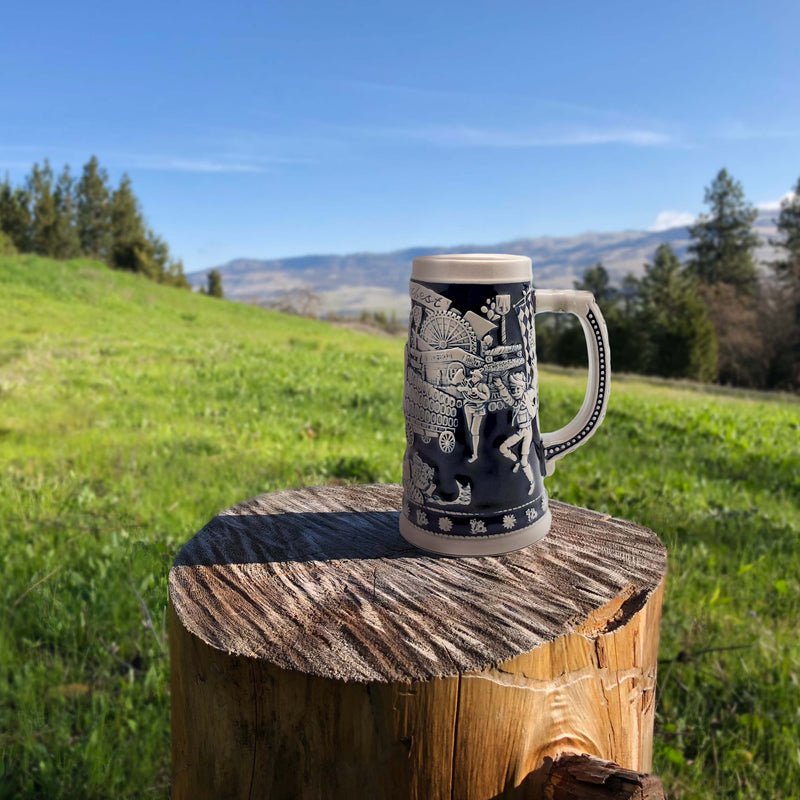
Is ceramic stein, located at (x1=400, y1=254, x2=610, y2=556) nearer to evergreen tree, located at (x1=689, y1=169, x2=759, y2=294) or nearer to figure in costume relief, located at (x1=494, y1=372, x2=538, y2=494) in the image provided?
figure in costume relief, located at (x1=494, y1=372, x2=538, y2=494)

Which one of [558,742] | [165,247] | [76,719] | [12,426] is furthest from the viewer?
[165,247]

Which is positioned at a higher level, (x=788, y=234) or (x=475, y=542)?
(x=788, y=234)

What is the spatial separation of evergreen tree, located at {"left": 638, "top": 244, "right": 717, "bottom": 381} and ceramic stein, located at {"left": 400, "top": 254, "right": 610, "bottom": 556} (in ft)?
146

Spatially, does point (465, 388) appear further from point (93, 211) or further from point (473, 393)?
point (93, 211)

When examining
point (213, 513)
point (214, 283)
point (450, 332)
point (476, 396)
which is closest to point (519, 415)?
point (476, 396)

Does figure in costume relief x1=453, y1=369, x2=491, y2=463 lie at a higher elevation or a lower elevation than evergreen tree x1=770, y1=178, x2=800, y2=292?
lower

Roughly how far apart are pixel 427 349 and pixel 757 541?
375cm

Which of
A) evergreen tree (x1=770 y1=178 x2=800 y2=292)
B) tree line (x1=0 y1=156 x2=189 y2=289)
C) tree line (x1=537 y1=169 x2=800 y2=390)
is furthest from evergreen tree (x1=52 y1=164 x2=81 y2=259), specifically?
evergreen tree (x1=770 y1=178 x2=800 y2=292)

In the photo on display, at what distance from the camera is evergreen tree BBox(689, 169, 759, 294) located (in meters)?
54.3

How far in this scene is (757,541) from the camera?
4551 millimetres

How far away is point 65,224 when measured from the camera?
49906 mm

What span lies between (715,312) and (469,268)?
51.5 m

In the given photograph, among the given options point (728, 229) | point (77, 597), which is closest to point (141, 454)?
point (77, 597)

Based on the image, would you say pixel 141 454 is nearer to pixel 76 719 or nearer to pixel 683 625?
pixel 76 719
